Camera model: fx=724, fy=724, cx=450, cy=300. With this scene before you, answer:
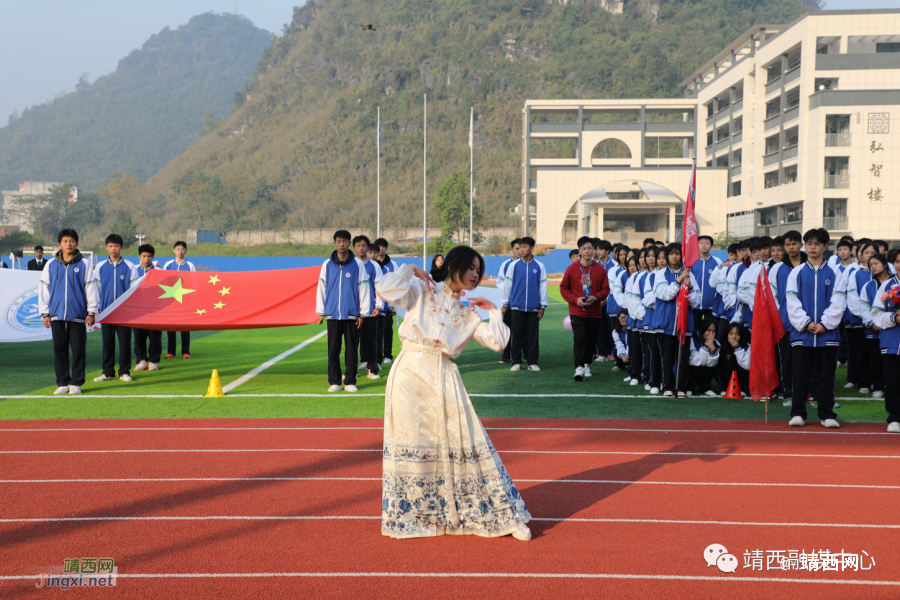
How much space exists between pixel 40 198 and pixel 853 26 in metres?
87.3

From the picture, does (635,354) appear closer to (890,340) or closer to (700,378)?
(700,378)

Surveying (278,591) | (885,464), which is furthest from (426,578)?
(885,464)

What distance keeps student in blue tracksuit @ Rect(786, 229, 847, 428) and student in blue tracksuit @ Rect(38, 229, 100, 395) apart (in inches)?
329

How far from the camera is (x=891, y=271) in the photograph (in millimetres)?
7871

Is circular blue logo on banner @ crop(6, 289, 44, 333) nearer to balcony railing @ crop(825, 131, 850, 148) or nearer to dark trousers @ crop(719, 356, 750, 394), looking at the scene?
dark trousers @ crop(719, 356, 750, 394)

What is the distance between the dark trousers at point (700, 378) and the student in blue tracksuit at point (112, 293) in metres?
7.92

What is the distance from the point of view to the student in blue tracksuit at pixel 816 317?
A: 725cm

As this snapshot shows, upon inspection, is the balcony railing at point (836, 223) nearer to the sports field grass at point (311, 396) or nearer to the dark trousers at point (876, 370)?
the sports field grass at point (311, 396)

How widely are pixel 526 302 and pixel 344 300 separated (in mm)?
3392

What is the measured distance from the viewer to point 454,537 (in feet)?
14.9

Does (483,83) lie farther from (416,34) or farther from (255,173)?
(255,173)

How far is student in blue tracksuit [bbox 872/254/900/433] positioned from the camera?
7.21 m

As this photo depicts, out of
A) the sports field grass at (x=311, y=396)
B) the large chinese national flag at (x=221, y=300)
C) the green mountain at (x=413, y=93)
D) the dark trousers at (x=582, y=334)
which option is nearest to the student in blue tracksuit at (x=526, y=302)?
the sports field grass at (x=311, y=396)

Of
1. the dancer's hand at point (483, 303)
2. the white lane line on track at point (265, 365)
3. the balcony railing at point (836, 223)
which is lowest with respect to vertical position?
the white lane line on track at point (265, 365)
